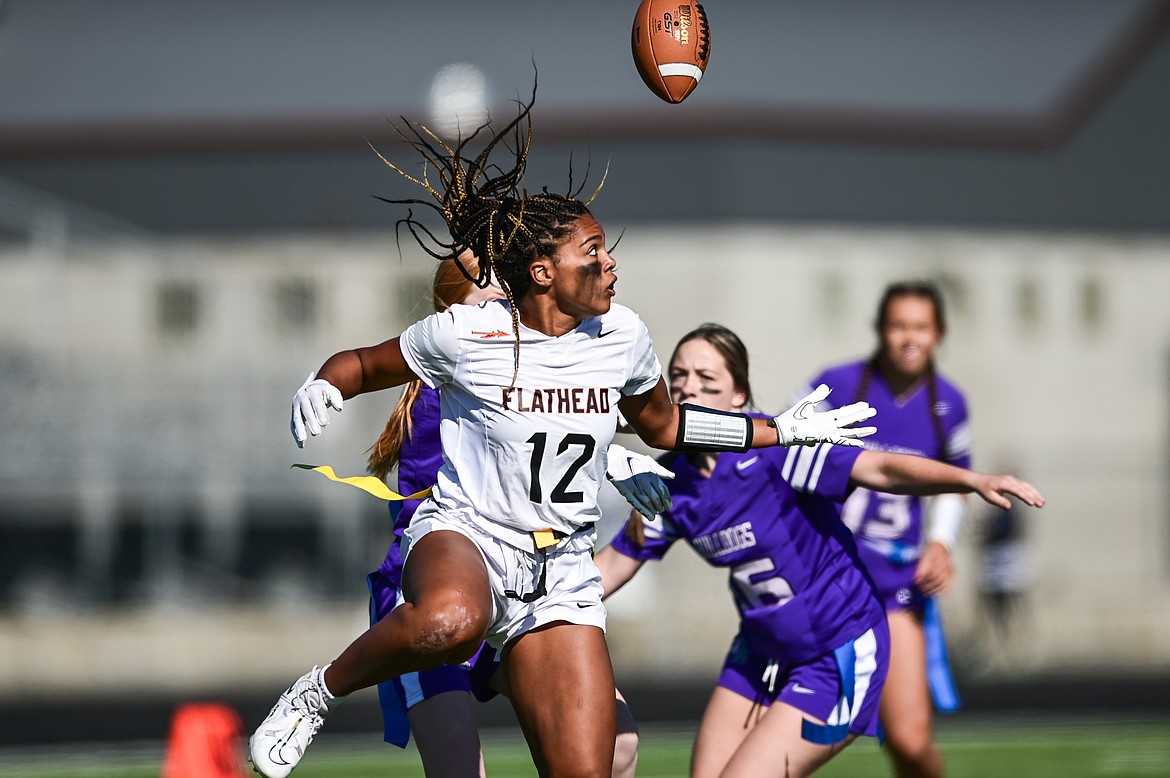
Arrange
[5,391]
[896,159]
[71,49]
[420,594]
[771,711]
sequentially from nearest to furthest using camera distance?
1. [420,594]
2. [771,711]
3. [5,391]
4. [896,159]
5. [71,49]

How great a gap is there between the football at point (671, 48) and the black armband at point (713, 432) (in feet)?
4.62

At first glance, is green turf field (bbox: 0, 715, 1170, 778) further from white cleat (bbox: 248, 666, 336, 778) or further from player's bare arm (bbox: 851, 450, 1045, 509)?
white cleat (bbox: 248, 666, 336, 778)

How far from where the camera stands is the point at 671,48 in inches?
245

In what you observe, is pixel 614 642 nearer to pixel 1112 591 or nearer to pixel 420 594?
pixel 1112 591

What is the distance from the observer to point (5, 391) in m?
19.5

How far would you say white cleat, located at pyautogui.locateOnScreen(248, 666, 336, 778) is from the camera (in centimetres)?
484

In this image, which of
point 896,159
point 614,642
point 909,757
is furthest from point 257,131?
point 909,757

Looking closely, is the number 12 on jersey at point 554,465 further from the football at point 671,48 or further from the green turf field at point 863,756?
the green turf field at point 863,756

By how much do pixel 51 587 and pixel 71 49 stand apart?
569 inches

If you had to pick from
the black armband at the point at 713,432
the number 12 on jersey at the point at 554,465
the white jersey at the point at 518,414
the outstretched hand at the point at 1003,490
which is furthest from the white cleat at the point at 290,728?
the outstretched hand at the point at 1003,490

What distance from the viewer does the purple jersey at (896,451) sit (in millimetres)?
7012

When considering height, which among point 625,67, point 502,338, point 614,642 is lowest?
point 614,642

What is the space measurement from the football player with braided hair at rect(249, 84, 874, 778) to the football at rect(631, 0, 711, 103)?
131 cm

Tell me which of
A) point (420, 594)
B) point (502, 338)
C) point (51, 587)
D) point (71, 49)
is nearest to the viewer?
point (420, 594)
